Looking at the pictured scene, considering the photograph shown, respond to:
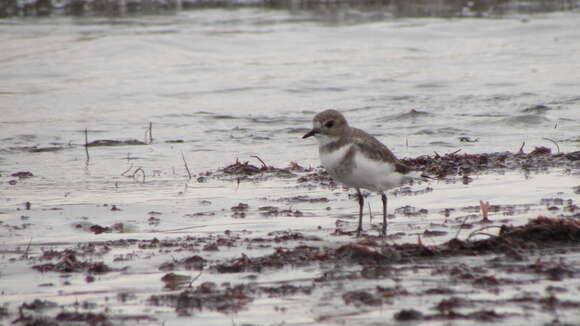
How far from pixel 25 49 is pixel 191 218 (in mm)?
15434

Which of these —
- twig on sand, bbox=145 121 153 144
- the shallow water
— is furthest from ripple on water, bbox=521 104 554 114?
twig on sand, bbox=145 121 153 144

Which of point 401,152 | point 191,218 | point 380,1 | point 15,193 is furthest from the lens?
point 380,1

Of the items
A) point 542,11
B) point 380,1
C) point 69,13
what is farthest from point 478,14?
point 69,13

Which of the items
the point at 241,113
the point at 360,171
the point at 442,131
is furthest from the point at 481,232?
the point at 241,113

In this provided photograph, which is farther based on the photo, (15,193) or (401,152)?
(401,152)

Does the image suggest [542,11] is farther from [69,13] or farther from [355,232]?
[355,232]

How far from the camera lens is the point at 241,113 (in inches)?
604

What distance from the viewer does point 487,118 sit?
14.0 metres

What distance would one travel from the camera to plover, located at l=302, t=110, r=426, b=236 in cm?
704

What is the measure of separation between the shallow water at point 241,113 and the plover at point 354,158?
400mm

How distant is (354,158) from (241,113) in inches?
334

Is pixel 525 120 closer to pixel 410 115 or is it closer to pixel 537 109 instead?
pixel 537 109

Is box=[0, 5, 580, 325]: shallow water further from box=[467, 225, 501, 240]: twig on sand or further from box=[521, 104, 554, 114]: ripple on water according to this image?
box=[467, 225, 501, 240]: twig on sand

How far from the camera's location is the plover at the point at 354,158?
704 centimetres
